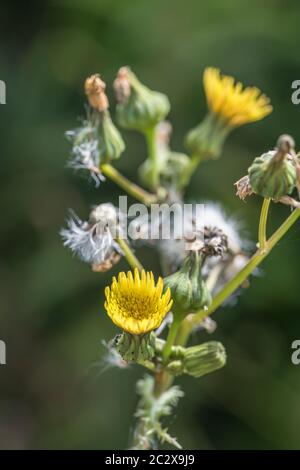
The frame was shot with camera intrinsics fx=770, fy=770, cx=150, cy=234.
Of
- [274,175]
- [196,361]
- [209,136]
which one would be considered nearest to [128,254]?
[196,361]

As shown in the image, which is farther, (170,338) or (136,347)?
(170,338)

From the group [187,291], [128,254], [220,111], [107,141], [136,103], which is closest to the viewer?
[187,291]

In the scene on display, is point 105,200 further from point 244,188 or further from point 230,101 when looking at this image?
point 244,188

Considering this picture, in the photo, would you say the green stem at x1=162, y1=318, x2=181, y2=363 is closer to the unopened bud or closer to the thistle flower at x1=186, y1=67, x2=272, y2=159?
the unopened bud

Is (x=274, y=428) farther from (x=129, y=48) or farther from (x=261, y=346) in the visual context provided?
(x=129, y=48)

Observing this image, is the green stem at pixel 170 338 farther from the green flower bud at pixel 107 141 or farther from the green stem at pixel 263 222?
the green flower bud at pixel 107 141

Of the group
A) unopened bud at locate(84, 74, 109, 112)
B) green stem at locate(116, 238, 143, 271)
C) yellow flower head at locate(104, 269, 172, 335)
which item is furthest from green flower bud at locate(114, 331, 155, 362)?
unopened bud at locate(84, 74, 109, 112)
